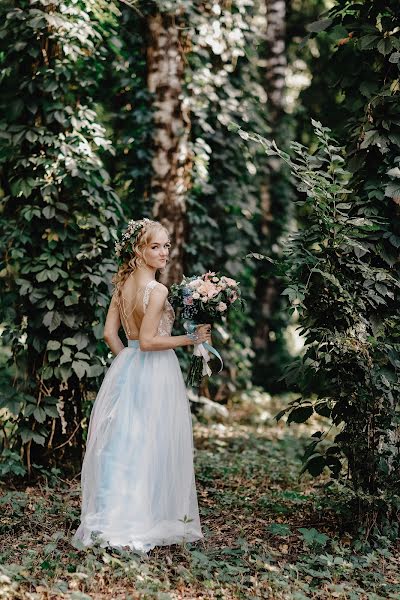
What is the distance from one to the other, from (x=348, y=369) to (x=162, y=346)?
1.10 meters

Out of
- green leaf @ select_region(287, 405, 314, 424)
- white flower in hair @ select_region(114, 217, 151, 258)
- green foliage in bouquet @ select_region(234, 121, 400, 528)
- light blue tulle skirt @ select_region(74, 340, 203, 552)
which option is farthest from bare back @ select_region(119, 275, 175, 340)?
green leaf @ select_region(287, 405, 314, 424)

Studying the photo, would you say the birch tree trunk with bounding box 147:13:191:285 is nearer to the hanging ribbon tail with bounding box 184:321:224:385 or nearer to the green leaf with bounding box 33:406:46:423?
the green leaf with bounding box 33:406:46:423

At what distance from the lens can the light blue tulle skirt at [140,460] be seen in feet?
14.3

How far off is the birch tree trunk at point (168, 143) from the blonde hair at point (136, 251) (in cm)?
229

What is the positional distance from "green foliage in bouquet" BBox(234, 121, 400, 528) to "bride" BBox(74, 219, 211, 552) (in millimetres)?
679

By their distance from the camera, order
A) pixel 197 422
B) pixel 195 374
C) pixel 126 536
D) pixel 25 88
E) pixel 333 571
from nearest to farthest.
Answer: pixel 333 571 < pixel 126 536 < pixel 195 374 < pixel 25 88 < pixel 197 422

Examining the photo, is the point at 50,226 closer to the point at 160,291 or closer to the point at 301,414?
the point at 160,291

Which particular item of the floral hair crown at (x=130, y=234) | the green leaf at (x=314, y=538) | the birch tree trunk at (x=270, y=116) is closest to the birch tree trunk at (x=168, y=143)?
the floral hair crown at (x=130, y=234)

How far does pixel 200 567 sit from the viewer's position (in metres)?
4.06

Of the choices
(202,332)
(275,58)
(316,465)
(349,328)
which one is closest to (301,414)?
(316,465)

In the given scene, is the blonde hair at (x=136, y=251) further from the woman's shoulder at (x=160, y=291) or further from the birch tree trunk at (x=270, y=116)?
the birch tree trunk at (x=270, y=116)

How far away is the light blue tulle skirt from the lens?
4.36m

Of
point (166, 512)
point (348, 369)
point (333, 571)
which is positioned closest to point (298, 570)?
point (333, 571)

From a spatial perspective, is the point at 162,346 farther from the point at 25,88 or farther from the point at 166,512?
the point at 25,88
